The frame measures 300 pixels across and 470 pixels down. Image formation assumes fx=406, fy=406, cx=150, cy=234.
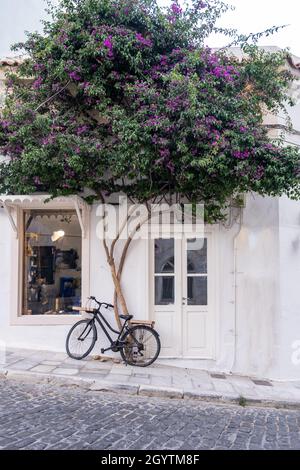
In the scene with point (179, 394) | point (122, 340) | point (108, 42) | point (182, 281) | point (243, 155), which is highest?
point (108, 42)

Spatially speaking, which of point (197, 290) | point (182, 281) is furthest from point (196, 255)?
point (197, 290)

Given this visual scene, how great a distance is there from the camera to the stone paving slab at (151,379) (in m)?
6.43

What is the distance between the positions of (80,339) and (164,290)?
1962 millimetres

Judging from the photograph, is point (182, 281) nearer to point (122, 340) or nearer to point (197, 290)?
point (197, 290)

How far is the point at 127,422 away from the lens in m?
5.12

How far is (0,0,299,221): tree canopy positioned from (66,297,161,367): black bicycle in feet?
8.30

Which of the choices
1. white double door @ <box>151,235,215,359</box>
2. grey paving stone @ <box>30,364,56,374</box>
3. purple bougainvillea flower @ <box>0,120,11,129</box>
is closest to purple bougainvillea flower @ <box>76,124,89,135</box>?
purple bougainvillea flower @ <box>0,120,11,129</box>

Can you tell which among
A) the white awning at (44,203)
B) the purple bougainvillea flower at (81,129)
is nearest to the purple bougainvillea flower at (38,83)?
the purple bougainvillea flower at (81,129)

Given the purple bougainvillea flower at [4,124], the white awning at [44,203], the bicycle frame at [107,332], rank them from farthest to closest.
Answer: the white awning at [44,203] → the bicycle frame at [107,332] → the purple bougainvillea flower at [4,124]

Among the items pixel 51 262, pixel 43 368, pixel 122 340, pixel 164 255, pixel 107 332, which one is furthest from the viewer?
pixel 51 262

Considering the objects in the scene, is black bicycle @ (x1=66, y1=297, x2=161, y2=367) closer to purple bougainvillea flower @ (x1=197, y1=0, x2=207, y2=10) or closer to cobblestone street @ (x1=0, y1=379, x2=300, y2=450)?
cobblestone street @ (x1=0, y1=379, x2=300, y2=450)

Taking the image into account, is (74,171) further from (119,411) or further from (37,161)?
(119,411)

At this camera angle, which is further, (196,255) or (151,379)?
(196,255)

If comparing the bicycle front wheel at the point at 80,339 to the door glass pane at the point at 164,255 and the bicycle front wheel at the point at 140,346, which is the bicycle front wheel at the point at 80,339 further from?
the door glass pane at the point at 164,255
